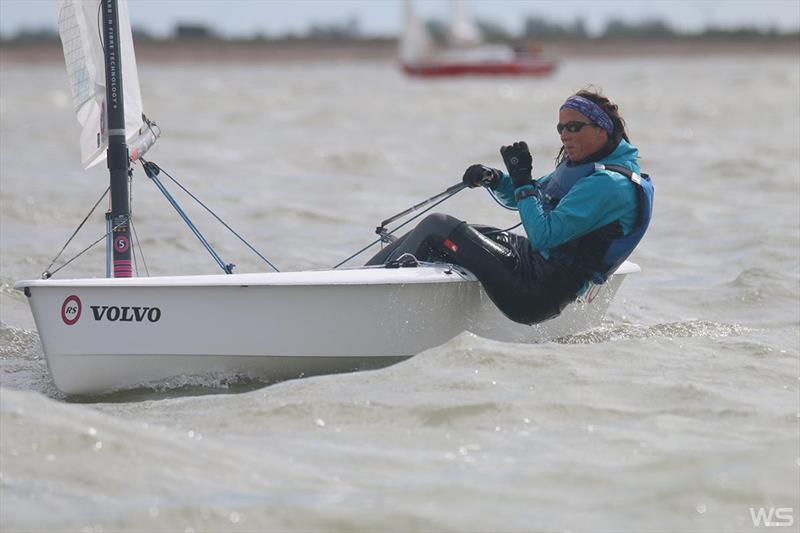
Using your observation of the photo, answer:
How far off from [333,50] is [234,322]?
196 ft

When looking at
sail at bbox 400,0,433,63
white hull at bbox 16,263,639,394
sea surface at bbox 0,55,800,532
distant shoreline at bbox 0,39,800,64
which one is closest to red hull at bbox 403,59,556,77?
sail at bbox 400,0,433,63

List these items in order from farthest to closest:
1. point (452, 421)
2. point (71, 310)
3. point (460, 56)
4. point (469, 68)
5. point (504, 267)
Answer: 1. point (460, 56)
2. point (469, 68)
3. point (504, 267)
4. point (71, 310)
5. point (452, 421)

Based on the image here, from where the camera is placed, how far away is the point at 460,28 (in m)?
46.5

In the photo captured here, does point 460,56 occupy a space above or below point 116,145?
below

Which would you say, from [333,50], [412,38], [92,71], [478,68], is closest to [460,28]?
[412,38]

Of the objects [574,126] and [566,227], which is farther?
[574,126]

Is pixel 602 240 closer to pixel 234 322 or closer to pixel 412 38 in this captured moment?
pixel 234 322

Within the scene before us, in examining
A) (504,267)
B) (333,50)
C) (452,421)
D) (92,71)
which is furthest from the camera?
(333,50)

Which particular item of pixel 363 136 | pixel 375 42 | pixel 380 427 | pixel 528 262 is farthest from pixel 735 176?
pixel 375 42

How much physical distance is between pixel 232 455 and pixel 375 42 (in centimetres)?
6215

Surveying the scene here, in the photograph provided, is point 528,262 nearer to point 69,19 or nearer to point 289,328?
point 289,328

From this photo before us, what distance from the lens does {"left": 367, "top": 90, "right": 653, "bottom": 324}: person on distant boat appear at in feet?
14.8

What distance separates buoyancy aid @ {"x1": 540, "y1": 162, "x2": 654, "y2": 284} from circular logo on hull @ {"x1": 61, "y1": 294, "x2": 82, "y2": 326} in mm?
1662

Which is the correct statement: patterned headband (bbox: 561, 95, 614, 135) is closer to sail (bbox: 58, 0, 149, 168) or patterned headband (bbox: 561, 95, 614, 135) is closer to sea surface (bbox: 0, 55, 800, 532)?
sea surface (bbox: 0, 55, 800, 532)
